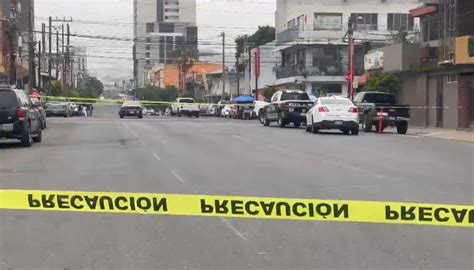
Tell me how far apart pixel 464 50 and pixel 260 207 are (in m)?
29.6

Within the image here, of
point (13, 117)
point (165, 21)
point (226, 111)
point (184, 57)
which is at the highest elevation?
point (165, 21)

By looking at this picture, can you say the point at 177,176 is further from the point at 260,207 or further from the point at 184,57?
the point at 184,57

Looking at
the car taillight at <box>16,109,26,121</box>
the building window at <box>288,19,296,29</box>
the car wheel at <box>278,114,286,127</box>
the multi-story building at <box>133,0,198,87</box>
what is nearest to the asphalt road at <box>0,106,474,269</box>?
the car taillight at <box>16,109,26,121</box>

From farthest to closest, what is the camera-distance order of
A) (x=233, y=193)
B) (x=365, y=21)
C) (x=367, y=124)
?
(x=365, y=21) → (x=367, y=124) → (x=233, y=193)

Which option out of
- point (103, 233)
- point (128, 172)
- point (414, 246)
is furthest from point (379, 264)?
point (128, 172)

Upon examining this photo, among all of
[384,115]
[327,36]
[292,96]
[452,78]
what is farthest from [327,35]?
[384,115]

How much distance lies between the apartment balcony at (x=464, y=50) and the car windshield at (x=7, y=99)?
20.9 m

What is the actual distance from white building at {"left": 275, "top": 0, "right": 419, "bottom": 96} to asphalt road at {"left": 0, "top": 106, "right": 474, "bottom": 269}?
1761 inches

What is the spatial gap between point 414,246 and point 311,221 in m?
1.65

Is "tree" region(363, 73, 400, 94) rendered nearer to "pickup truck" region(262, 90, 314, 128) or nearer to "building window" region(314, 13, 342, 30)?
"pickup truck" region(262, 90, 314, 128)

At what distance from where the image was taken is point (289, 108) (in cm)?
3528

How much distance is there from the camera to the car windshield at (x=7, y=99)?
2128cm

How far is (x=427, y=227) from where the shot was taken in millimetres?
8789

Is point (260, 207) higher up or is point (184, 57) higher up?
point (184, 57)
